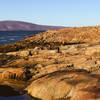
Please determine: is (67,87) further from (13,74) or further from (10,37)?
(10,37)

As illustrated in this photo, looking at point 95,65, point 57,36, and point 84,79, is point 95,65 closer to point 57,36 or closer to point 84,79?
point 84,79

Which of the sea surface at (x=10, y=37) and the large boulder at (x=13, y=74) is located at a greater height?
the large boulder at (x=13, y=74)

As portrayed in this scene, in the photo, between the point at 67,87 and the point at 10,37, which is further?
the point at 10,37

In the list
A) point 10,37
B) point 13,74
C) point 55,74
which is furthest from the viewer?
point 10,37

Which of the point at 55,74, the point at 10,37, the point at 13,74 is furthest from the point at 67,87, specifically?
the point at 10,37

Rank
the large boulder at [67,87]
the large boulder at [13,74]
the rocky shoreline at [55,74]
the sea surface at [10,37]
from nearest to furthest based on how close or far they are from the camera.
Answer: the large boulder at [67,87]
the rocky shoreline at [55,74]
the large boulder at [13,74]
the sea surface at [10,37]

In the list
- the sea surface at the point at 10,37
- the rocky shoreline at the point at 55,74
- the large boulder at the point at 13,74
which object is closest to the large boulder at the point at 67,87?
the rocky shoreline at the point at 55,74

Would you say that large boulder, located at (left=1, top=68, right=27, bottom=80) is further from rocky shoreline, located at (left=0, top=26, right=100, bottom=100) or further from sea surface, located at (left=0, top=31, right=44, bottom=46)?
sea surface, located at (left=0, top=31, right=44, bottom=46)

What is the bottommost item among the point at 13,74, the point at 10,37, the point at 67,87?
the point at 10,37

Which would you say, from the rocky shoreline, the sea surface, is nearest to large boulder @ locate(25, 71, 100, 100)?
the rocky shoreline

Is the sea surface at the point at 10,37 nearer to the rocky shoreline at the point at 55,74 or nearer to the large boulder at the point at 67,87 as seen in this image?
the rocky shoreline at the point at 55,74

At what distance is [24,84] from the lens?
17.2 m

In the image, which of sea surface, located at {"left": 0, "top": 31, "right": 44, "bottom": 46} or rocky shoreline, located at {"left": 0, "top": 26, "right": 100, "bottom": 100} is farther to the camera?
sea surface, located at {"left": 0, "top": 31, "right": 44, "bottom": 46}

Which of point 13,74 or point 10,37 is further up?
point 13,74
